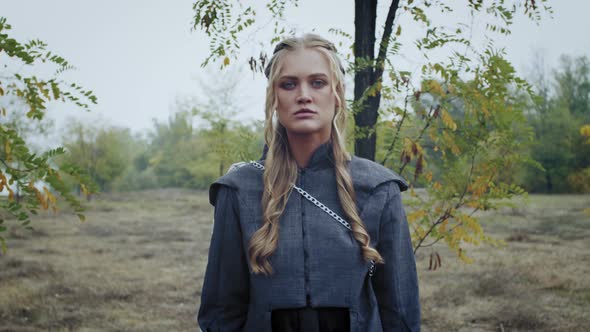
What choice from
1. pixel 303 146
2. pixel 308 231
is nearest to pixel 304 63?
pixel 303 146

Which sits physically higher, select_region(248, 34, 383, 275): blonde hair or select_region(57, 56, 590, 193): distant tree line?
select_region(57, 56, 590, 193): distant tree line

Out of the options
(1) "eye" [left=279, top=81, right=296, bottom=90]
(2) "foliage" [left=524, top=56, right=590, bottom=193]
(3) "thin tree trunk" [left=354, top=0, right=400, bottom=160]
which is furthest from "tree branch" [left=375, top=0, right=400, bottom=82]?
(2) "foliage" [left=524, top=56, right=590, bottom=193]

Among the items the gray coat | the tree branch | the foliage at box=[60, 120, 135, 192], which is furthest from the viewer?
the foliage at box=[60, 120, 135, 192]

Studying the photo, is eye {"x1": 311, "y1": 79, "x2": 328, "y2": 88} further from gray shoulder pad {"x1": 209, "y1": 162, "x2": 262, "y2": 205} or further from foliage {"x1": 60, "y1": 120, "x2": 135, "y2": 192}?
foliage {"x1": 60, "y1": 120, "x2": 135, "y2": 192}

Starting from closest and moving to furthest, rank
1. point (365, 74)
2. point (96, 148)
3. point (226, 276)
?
1. point (226, 276)
2. point (365, 74)
3. point (96, 148)

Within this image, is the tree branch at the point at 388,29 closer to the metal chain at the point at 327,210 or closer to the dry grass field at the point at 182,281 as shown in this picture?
the dry grass field at the point at 182,281

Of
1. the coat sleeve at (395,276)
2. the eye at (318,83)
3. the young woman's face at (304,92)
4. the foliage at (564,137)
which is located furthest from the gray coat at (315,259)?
the foliage at (564,137)

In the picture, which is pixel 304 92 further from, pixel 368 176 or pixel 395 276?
pixel 395 276

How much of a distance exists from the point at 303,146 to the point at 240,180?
292 mm

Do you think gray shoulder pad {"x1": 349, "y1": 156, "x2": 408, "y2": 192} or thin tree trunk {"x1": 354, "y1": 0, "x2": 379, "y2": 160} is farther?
thin tree trunk {"x1": 354, "y1": 0, "x2": 379, "y2": 160}

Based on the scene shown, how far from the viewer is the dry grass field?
20.8 ft

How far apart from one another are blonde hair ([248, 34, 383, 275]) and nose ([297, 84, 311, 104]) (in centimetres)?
12

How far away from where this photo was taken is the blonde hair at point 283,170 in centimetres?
197

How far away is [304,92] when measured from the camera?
6.70 ft
